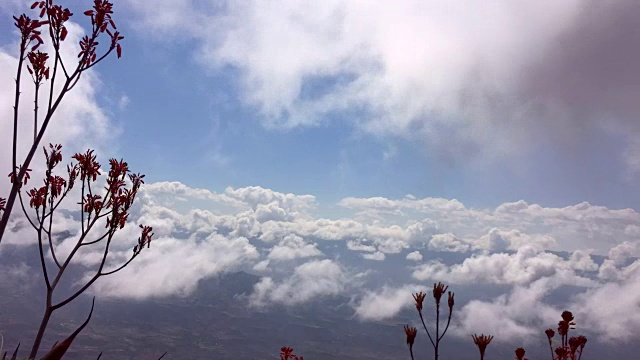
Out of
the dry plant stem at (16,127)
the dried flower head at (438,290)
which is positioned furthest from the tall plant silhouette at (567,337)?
the dry plant stem at (16,127)

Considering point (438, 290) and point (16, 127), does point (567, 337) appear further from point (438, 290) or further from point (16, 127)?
point (16, 127)

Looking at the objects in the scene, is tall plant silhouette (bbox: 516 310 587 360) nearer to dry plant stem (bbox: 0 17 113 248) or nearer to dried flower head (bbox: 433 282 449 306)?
dried flower head (bbox: 433 282 449 306)

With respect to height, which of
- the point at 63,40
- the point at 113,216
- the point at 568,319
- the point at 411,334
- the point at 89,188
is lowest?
the point at 411,334

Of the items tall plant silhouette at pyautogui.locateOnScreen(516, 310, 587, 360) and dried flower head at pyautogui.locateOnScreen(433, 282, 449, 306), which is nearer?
dried flower head at pyautogui.locateOnScreen(433, 282, 449, 306)

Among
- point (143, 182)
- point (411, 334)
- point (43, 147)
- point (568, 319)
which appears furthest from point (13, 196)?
point (568, 319)

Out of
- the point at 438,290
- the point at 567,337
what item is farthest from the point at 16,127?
the point at 567,337

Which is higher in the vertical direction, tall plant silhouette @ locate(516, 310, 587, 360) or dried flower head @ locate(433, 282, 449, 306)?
dried flower head @ locate(433, 282, 449, 306)

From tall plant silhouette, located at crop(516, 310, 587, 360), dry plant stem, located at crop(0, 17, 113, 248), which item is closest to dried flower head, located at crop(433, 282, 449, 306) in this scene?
tall plant silhouette, located at crop(516, 310, 587, 360)

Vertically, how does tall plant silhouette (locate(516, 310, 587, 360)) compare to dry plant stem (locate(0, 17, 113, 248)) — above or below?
below

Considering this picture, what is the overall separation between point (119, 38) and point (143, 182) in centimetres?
373

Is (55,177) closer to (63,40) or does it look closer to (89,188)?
(89,188)

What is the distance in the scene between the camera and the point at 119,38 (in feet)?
25.1

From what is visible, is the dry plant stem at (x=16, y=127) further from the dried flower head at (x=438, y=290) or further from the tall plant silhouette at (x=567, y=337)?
the tall plant silhouette at (x=567, y=337)

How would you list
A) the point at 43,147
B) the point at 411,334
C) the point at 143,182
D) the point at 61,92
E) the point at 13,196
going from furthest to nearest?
the point at 143,182, the point at 43,147, the point at 411,334, the point at 61,92, the point at 13,196
